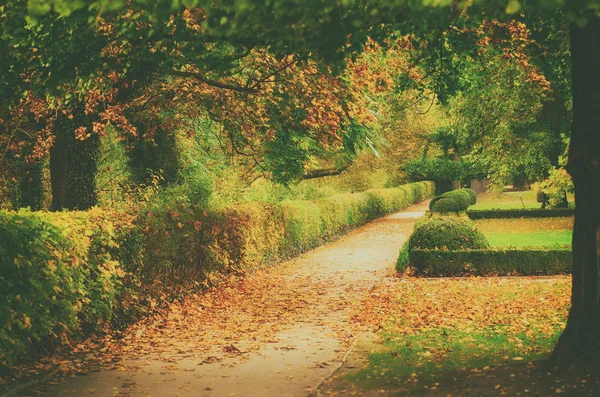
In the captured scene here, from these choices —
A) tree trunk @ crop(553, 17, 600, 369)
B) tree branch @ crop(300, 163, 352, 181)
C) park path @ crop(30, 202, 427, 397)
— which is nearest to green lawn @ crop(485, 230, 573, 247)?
park path @ crop(30, 202, 427, 397)

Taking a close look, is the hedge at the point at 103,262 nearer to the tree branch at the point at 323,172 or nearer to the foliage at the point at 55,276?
the foliage at the point at 55,276

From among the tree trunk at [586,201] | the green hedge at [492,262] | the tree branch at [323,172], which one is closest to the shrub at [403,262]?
the green hedge at [492,262]

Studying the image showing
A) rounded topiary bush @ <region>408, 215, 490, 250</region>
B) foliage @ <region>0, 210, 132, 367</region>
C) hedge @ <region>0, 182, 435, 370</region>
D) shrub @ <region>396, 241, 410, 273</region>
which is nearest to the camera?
foliage @ <region>0, 210, 132, 367</region>

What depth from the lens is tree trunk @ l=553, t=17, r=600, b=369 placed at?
705 cm

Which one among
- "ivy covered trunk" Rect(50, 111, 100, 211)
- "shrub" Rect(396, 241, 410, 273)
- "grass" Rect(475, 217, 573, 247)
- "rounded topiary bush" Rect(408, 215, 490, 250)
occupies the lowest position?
"grass" Rect(475, 217, 573, 247)

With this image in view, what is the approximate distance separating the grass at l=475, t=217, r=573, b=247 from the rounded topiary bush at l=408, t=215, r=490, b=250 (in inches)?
205

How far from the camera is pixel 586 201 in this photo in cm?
709

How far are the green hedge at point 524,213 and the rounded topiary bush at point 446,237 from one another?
673 inches

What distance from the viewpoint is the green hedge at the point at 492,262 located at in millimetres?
16703

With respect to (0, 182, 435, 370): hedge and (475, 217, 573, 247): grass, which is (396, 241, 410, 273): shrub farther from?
(475, 217, 573, 247): grass

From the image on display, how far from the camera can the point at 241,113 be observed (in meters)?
15.5

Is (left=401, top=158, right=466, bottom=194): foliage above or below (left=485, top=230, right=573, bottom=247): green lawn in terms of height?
above

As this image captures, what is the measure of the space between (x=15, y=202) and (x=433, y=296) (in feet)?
45.5

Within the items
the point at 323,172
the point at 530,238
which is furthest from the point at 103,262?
the point at 323,172
